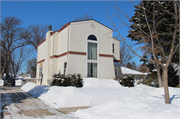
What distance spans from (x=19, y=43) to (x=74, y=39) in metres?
24.4

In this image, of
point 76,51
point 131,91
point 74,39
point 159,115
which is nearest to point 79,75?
point 76,51

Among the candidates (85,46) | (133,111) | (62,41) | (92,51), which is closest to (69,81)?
(85,46)

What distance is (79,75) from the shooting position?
15023 millimetres

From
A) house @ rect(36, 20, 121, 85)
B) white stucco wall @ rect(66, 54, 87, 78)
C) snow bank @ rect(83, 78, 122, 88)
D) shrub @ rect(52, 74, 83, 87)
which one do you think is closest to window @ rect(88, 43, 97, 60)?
house @ rect(36, 20, 121, 85)

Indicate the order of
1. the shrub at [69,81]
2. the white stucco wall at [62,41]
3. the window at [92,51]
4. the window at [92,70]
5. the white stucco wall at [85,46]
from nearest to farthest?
the shrub at [69,81] < the white stucco wall at [85,46] < the window at [92,70] < the white stucco wall at [62,41] < the window at [92,51]

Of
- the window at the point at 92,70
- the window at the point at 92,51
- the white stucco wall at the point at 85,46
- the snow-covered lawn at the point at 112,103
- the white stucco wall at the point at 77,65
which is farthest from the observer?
the window at the point at 92,51

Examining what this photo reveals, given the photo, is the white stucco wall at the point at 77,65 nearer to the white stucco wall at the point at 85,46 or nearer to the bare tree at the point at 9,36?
the white stucco wall at the point at 85,46

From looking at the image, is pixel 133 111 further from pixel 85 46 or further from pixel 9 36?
pixel 9 36

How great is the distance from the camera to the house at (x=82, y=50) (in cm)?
1628

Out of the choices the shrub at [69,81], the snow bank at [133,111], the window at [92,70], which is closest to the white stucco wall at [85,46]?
the window at [92,70]

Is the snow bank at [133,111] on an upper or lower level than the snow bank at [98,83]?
lower

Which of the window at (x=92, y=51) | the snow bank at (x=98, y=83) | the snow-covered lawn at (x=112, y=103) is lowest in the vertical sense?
the snow-covered lawn at (x=112, y=103)

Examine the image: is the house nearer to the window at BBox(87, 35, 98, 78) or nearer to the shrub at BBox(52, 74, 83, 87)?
the window at BBox(87, 35, 98, 78)

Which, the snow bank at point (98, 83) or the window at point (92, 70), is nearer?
the snow bank at point (98, 83)
